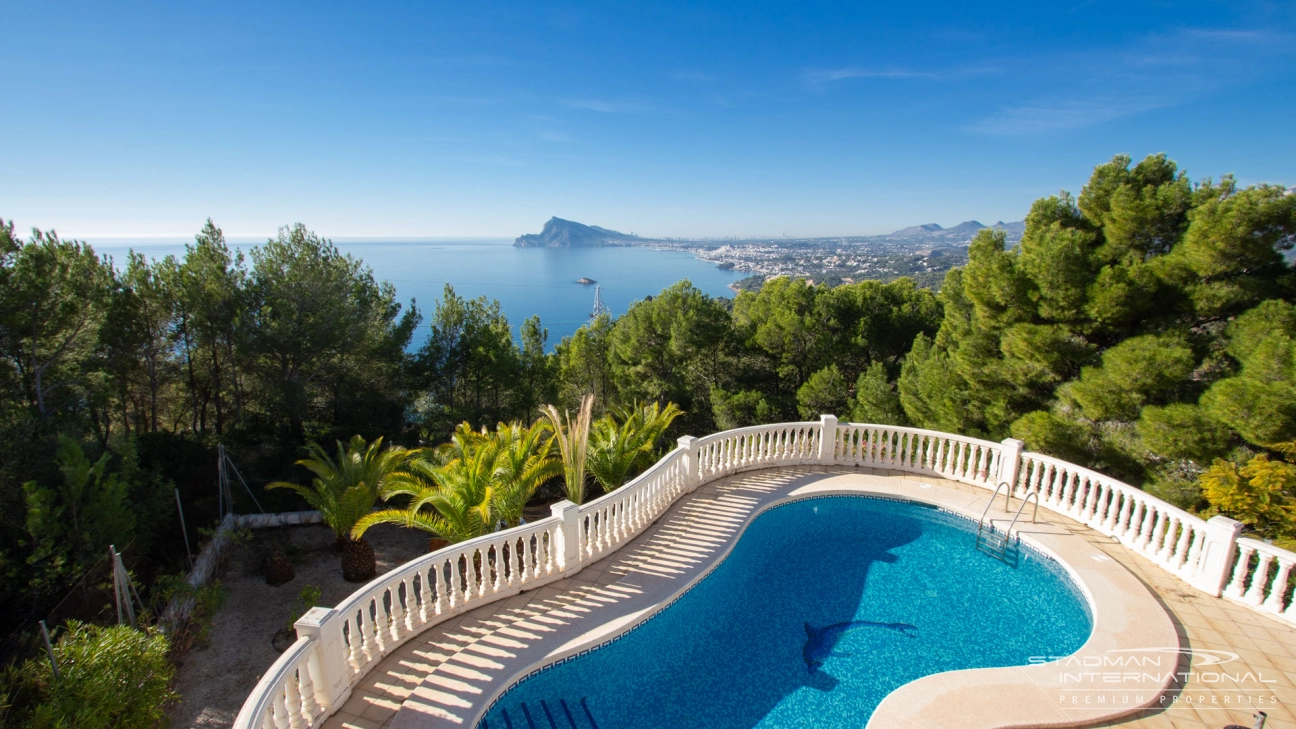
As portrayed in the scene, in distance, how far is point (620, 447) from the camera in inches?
310

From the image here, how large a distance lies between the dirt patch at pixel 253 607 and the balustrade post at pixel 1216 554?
375 inches

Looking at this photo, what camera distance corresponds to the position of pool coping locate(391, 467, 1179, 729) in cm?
388

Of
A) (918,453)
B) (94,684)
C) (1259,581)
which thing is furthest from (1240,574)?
(94,684)

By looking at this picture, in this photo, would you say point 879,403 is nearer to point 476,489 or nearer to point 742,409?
point 742,409

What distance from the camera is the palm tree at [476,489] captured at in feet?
18.9

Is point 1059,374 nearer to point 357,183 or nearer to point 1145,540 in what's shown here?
point 1145,540

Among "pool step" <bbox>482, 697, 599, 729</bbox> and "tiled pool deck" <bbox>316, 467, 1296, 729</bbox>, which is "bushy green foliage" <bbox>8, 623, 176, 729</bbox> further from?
"pool step" <bbox>482, 697, 599, 729</bbox>

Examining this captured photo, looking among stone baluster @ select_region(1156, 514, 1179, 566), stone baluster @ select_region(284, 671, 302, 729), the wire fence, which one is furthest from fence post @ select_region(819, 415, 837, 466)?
the wire fence

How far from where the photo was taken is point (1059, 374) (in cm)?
877

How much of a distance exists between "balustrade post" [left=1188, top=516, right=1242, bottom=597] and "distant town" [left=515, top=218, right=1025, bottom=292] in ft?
148

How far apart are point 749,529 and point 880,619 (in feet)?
6.60

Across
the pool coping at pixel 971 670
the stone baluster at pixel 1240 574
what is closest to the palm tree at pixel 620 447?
the pool coping at pixel 971 670

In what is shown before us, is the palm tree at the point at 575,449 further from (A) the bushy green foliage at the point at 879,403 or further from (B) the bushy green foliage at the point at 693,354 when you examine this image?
(A) the bushy green foliage at the point at 879,403

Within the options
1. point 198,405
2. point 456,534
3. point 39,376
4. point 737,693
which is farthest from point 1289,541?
point 198,405
